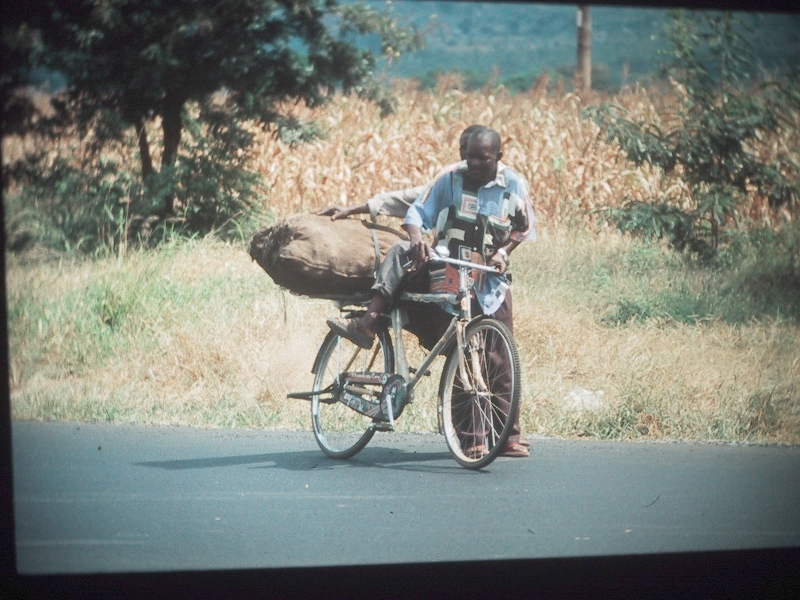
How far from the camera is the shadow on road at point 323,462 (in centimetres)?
615

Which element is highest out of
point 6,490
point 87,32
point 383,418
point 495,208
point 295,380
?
point 87,32

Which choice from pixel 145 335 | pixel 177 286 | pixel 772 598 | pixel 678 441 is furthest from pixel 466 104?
pixel 772 598

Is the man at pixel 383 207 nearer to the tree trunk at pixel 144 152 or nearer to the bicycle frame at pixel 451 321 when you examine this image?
the bicycle frame at pixel 451 321

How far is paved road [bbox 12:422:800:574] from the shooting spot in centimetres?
474

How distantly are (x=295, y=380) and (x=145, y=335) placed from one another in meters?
1.33

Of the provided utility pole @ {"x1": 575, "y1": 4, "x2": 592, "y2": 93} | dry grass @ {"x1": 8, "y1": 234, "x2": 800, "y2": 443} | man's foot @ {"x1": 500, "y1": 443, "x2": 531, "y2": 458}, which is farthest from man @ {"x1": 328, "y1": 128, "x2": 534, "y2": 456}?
utility pole @ {"x1": 575, "y1": 4, "x2": 592, "y2": 93}

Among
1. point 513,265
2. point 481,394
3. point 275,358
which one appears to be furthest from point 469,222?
point 513,265

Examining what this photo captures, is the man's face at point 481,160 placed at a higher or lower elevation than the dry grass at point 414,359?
higher

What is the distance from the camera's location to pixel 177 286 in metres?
9.80

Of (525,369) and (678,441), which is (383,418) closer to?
(678,441)

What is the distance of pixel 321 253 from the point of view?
6.04 metres

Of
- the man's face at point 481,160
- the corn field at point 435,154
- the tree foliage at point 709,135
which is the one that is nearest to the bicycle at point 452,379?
the man's face at point 481,160

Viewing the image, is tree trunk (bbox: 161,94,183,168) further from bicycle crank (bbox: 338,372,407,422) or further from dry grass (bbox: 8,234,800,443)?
bicycle crank (bbox: 338,372,407,422)

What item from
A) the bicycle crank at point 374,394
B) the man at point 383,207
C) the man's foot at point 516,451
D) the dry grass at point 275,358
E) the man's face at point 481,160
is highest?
the man's face at point 481,160
